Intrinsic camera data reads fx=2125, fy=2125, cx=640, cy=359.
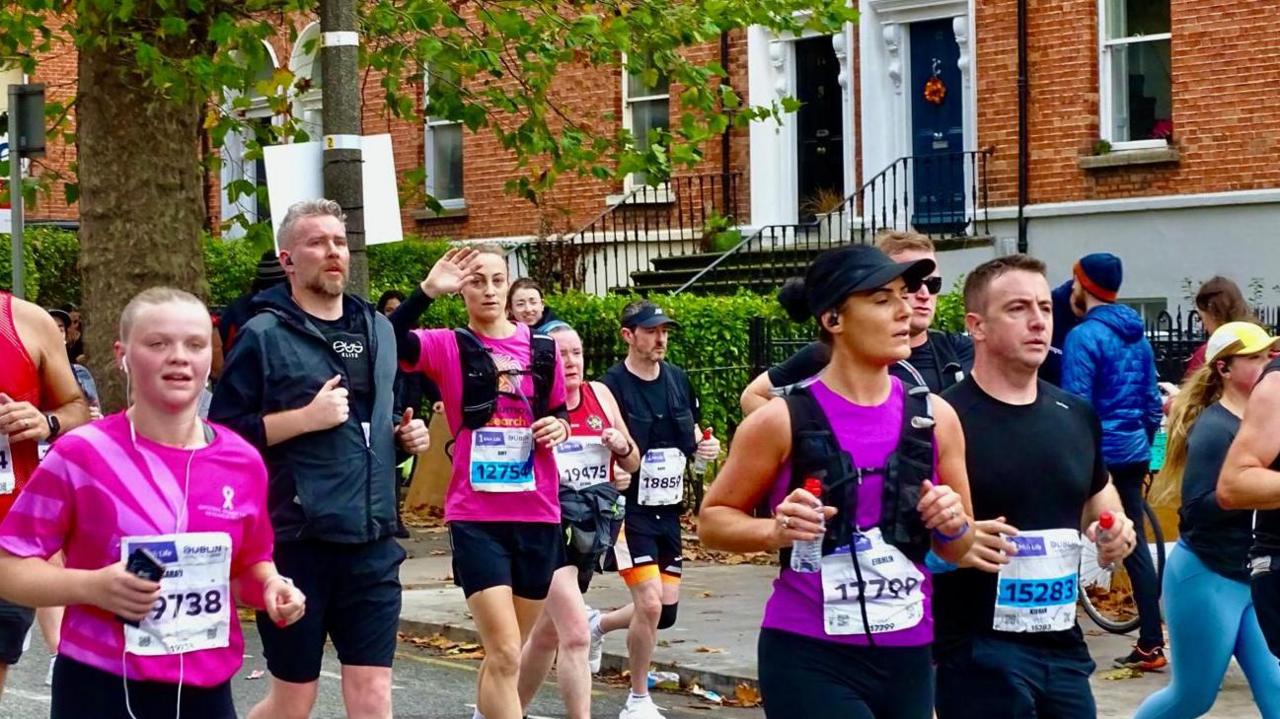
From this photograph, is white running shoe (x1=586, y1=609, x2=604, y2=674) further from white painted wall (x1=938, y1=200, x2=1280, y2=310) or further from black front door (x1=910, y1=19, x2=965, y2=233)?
black front door (x1=910, y1=19, x2=965, y2=233)

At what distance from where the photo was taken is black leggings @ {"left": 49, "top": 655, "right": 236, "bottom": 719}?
5.08 meters

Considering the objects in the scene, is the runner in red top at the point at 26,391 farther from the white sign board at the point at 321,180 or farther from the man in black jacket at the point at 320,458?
the white sign board at the point at 321,180

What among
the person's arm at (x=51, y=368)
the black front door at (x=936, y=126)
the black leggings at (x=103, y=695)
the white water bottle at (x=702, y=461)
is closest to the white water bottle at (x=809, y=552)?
the black leggings at (x=103, y=695)

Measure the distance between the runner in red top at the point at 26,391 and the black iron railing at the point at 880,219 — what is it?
15837 millimetres

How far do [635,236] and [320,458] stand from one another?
1879 cm

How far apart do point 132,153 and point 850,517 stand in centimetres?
1029

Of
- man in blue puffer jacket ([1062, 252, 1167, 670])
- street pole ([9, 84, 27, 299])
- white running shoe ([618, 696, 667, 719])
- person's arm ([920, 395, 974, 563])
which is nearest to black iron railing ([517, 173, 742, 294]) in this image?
street pole ([9, 84, 27, 299])

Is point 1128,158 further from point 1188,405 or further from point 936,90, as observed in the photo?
point 1188,405

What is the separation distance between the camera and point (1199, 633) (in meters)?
7.36

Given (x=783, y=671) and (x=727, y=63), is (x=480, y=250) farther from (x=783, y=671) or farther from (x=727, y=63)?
(x=727, y=63)

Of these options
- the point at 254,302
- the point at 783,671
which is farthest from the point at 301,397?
the point at 783,671

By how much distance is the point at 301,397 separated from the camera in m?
6.91

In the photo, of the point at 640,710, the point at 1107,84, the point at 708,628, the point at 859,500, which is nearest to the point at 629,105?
the point at 1107,84

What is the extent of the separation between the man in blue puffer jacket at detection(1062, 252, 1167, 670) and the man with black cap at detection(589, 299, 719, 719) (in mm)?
1941
